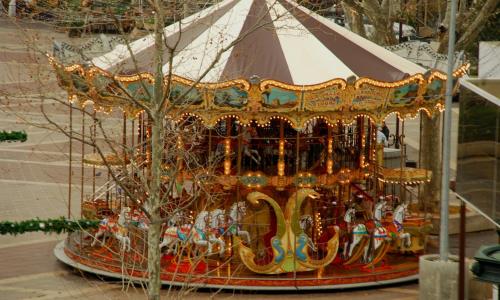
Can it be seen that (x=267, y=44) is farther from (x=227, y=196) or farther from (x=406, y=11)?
(x=406, y=11)

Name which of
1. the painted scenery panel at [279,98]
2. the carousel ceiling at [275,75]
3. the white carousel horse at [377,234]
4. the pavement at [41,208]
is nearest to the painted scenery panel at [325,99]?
the carousel ceiling at [275,75]

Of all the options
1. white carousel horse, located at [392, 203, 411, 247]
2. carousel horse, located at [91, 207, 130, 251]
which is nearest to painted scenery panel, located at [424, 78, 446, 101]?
white carousel horse, located at [392, 203, 411, 247]

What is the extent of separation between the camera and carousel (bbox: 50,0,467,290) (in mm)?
22344

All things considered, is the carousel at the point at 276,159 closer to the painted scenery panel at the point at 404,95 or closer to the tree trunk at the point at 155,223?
the painted scenery panel at the point at 404,95

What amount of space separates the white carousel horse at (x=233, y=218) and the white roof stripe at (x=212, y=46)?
2.45 meters

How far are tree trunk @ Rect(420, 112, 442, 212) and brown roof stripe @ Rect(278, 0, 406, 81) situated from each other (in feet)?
17.1

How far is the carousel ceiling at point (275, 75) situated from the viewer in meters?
22.3

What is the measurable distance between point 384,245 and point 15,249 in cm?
736

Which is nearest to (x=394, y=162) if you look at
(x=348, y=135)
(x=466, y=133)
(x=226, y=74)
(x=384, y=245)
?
(x=348, y=135)

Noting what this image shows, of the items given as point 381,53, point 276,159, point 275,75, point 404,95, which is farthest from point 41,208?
point 404,95

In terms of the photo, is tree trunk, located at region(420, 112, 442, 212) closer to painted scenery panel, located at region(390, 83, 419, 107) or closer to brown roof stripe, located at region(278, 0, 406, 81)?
brown roof stripe, located at region(278, 0, 406, 81)

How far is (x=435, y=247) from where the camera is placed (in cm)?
2598

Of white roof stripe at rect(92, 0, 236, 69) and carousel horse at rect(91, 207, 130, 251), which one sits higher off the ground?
white roof stripe at rect(92, 0, 236, 69)

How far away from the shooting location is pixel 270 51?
23469 mm
